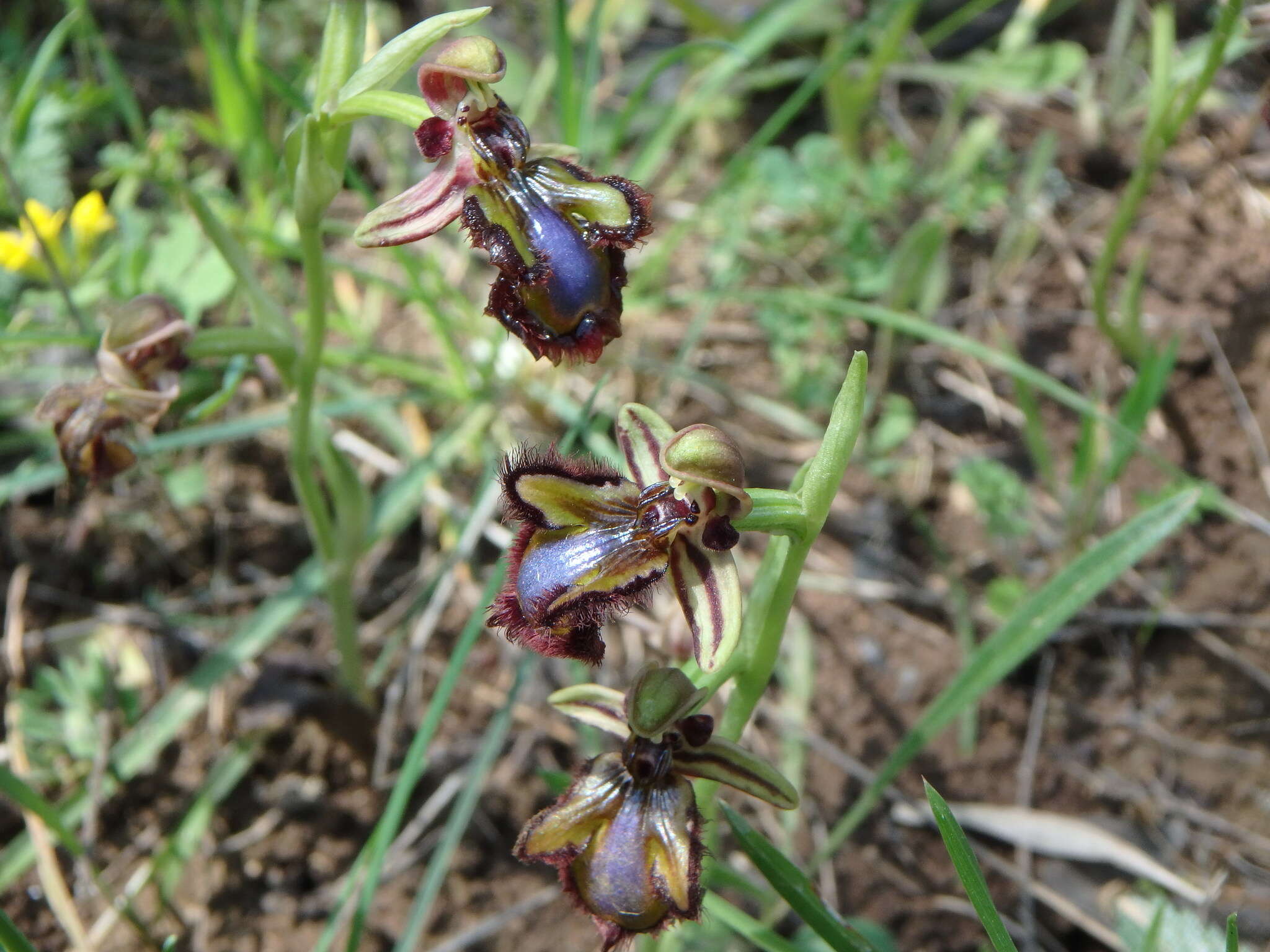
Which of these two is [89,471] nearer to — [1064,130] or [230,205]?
[230,205]

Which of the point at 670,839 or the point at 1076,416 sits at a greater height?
the point at 670,839

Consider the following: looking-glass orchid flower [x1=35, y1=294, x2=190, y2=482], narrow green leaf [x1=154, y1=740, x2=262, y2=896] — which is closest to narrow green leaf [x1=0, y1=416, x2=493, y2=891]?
narrow green leaf [x1=154, y1=740, x2=262, y2=896]

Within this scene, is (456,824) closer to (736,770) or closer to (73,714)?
(736,770)

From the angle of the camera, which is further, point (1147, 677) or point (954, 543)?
Result: point (954, 543)

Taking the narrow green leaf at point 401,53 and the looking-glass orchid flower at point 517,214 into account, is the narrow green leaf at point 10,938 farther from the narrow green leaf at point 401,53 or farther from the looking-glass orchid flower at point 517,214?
the narrow green leaf at point 401,53

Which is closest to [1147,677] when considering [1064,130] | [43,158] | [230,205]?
[1064,130]

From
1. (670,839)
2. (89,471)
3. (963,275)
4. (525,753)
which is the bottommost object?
(525,753)

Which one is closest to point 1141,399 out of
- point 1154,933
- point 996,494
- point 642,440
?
point 996,494
